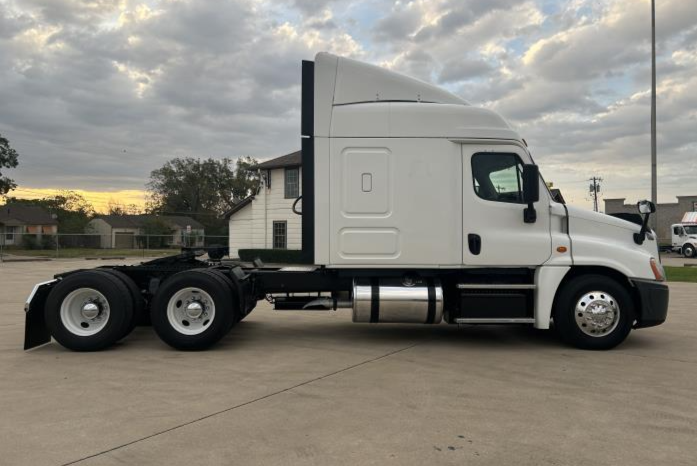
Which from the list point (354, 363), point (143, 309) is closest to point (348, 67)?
point (354, 363)

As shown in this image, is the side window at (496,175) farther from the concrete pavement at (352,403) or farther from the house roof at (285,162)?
the house roof at (285,162)

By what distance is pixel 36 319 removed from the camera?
6301 mm

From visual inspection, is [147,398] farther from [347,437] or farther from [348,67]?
[348,67]

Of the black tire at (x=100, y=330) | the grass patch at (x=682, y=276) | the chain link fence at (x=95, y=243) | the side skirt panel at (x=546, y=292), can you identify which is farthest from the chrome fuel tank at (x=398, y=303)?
the chain link fence at (x=95, y=243)

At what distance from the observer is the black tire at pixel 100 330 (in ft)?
20.3

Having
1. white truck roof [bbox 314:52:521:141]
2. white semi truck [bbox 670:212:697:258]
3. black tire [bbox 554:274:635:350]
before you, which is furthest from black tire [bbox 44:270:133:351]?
white semi truck [bbox 670:212:697:258]

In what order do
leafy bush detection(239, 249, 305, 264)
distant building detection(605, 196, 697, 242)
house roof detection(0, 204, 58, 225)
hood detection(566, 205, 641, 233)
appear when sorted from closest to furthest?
hood detection(566, 205, 641, 233)
leafy bush detection(239, 249, 305, 264)
distant building detection(605, 196, 697, 242)
house roof detection(0, 204, 58, 225)

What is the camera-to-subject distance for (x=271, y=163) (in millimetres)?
28562

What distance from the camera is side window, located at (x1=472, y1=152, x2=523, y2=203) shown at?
6.35m

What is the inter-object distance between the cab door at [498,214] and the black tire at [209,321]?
10.1 ft

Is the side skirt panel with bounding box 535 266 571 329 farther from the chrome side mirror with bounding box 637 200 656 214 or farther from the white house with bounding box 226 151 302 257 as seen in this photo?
the white house with bounding box 226 151 302 257

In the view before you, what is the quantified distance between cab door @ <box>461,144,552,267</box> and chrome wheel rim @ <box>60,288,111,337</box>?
4672mm

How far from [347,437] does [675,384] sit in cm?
353

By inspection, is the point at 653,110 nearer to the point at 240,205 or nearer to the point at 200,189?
the point at 240,205
